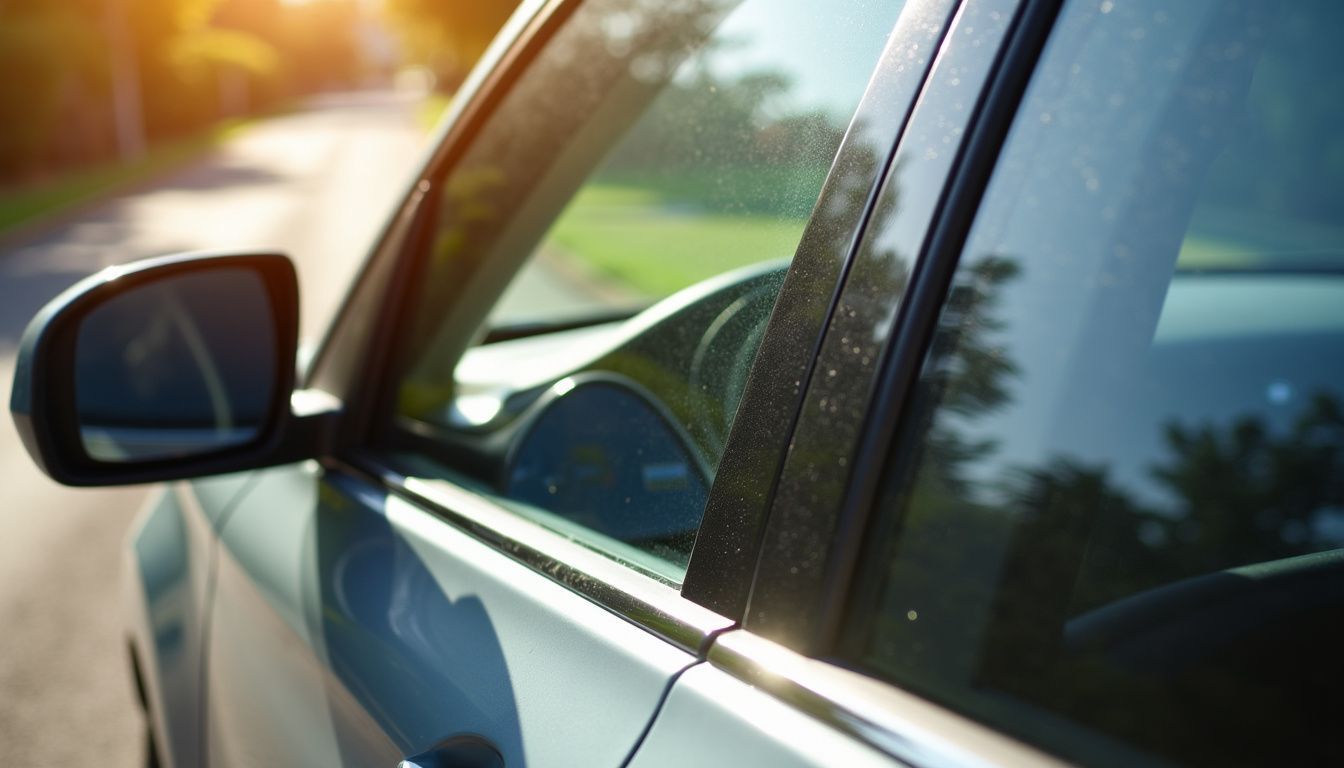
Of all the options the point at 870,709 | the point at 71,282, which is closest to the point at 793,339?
the point at 870,709

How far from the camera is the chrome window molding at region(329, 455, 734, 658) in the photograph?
115 centimetres

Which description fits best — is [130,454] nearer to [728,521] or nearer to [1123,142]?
[728,521]

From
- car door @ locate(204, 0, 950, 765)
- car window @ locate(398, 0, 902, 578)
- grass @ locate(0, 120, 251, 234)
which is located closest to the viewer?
car door @ locate(204, 0, 950, 765)

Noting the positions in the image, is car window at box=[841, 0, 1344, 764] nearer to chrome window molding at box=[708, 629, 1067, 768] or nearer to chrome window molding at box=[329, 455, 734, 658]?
chrome window molding at box=[708, 629, 1067, 768]

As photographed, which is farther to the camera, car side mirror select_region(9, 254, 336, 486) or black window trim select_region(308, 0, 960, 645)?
car side mirror select_region(9, 254, 336, 486)

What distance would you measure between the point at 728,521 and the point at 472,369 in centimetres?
104

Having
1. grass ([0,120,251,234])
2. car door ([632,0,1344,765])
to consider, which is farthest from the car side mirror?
grass ([0,120,251,234])

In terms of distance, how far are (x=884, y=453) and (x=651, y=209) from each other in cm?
134

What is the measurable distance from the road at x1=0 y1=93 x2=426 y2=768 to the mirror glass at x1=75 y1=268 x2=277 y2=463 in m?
0.31

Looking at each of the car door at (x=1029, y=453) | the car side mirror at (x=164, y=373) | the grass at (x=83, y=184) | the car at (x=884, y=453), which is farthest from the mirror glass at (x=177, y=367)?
the grass at (x=83, y=184)

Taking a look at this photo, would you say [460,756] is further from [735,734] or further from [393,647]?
[735,734]

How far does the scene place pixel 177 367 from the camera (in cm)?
206

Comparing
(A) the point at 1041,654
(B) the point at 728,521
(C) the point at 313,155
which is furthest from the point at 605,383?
(C) the point at 313,155

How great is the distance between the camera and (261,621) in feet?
5.75
